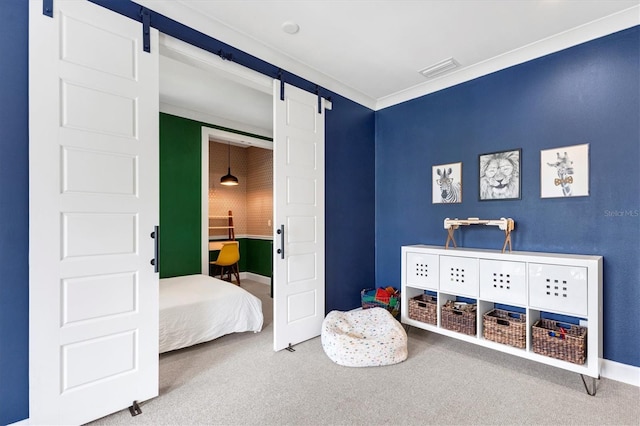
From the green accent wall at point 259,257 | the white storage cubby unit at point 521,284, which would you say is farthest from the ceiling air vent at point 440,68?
the green accent wall at point 259,257

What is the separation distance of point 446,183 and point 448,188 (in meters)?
0.06

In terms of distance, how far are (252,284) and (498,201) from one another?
4470mm

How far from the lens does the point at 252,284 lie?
5957 mm

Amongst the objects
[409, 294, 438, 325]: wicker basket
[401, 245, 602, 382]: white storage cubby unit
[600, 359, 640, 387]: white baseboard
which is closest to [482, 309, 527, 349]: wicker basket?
[401, 245, 602, 382]: white storage cubby unit

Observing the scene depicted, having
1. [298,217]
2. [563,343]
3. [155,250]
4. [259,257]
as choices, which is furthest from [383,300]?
[259,257]

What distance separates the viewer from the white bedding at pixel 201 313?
9.26ft

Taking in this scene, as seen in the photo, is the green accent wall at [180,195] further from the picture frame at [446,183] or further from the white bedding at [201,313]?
the picture frame at [446,183]

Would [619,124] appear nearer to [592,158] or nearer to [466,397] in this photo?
[592,158]

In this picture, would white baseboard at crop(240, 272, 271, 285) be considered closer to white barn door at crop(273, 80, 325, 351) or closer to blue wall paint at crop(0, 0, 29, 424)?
white barn door at crop(273, 80, 325, 351)

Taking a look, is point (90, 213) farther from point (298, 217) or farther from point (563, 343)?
point (563, 343)

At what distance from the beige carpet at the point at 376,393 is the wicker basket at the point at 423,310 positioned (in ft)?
0.98

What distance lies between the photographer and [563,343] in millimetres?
2279

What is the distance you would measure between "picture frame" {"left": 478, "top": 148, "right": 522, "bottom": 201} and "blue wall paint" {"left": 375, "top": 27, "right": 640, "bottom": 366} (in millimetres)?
54

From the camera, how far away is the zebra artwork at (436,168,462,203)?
3.31 metres
